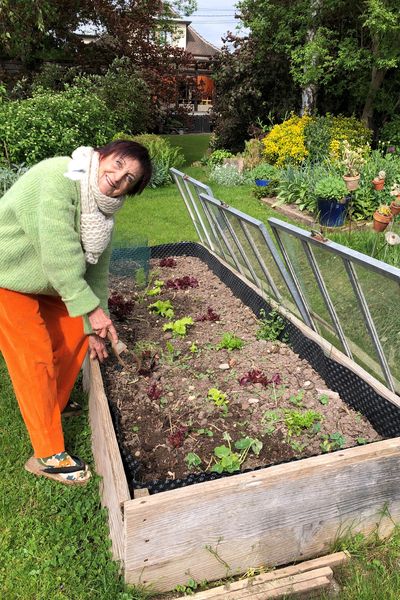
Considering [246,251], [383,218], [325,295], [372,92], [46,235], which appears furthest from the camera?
[372,92]

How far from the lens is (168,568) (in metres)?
1.83

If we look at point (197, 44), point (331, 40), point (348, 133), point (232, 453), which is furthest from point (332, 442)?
point (197, 44)

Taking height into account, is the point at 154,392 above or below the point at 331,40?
below

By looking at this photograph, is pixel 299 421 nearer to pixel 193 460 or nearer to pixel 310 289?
pixel 193 460

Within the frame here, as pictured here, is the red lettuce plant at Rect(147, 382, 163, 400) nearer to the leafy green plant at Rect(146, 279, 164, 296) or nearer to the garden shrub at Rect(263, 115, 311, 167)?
the leafy green plant at Rect(146, 279, 164, 296)

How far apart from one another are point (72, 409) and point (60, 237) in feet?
5.34

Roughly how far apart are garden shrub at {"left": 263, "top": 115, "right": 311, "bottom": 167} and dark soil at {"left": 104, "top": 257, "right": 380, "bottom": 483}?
7.73 m

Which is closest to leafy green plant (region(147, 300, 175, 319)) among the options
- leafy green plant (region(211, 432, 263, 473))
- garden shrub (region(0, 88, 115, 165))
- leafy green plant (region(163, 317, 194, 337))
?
leafy green plant (region(163, 317, 194, 337))

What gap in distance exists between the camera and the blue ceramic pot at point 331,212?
7.45 meters

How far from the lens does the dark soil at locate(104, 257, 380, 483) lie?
2449 millimetres

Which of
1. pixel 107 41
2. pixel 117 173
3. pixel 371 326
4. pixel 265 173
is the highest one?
pixel 107 41

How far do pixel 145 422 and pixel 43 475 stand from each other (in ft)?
2.01

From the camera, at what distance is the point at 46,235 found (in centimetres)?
190

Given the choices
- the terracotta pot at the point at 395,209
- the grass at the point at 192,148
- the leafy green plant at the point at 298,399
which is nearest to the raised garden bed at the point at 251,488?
the leafy green plant at the point at 298,399
